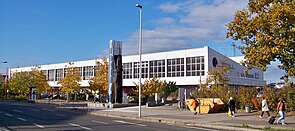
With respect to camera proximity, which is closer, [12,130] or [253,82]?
[12,130]

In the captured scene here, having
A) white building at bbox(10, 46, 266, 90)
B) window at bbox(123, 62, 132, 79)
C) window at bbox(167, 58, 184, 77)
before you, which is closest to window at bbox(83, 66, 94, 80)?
window at bbox(123, 62, 132, 79)

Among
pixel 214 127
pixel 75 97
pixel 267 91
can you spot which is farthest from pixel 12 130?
pixel 75 97

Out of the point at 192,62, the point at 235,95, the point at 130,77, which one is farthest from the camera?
the point at 130,77

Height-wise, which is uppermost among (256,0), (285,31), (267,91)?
(256,0)

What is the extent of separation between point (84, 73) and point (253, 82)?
44.8m

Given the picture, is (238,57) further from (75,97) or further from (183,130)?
(183,130)

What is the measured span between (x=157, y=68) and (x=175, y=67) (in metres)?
4.92

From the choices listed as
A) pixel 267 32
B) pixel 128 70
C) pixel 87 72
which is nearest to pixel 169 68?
pixel 128 70

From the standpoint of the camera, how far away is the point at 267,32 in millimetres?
20734

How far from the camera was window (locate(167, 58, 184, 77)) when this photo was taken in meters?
74.6

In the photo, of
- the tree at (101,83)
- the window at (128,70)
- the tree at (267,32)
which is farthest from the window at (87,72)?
the tree at (267,32)

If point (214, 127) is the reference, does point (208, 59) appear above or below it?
above

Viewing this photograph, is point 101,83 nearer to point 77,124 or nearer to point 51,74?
point 77,124

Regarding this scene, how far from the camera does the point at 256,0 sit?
22562mm
